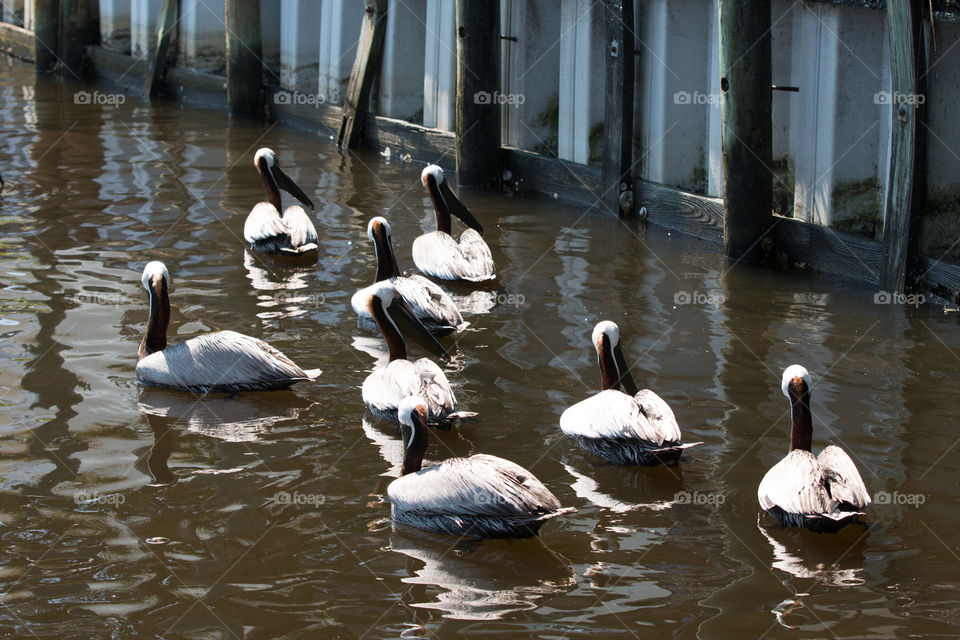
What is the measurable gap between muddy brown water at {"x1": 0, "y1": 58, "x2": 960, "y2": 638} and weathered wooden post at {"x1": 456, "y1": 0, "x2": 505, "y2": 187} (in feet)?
3.68

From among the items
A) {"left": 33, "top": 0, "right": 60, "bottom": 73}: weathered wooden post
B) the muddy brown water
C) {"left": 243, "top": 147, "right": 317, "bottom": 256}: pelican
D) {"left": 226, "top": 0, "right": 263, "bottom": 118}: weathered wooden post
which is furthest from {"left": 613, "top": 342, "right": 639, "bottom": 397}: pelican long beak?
{"left": 33, "top": 0, "right": 60, "bottom": 73}: weathered wooden post

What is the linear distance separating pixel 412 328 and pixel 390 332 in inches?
9.5

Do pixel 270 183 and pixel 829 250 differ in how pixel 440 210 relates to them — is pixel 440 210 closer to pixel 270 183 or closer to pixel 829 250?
pixel 270 183

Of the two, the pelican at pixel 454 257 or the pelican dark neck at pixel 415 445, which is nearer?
the pelican dark neck at pixel 415 445

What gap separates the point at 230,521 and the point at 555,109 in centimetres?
726

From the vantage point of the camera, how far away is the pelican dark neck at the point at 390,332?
6.89 m

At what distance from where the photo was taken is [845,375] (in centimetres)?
696

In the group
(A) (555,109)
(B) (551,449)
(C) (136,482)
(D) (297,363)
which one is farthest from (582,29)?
(C) (136,482)

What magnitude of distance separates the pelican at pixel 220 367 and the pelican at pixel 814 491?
2.80m

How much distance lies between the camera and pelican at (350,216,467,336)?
7.70 m

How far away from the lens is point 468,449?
610 cm

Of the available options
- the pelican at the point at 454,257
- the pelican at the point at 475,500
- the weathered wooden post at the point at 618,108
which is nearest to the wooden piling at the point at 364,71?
the weathered wooden post at the point at 618,108

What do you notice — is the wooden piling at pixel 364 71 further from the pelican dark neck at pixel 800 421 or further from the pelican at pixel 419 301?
the pelican dark neck at pixel 800 421

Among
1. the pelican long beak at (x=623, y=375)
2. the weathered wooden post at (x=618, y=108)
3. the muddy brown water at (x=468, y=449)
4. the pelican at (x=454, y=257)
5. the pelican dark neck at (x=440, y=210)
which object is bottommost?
the muddy brown water at (x=468, y=449)
